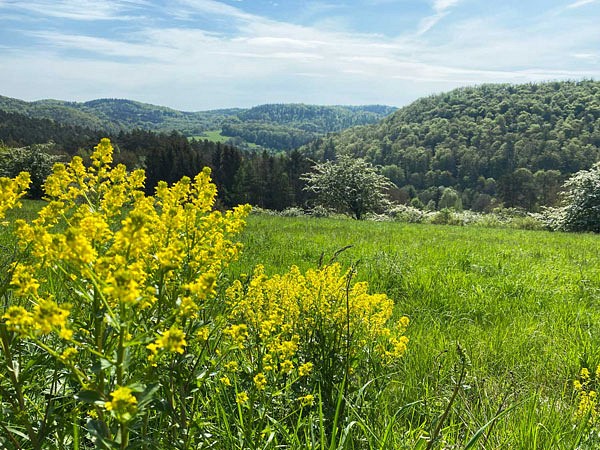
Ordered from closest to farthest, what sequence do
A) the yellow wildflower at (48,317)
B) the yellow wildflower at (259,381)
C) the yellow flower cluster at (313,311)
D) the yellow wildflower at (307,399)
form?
the yellow wildflower at (48,317), the yellow wildflower at (259,381), the yellow wildflower at (307,399), the yellow flower cluster at (313,311)

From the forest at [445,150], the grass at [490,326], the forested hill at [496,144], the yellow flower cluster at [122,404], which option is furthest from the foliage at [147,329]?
the forested hill at [496,144]

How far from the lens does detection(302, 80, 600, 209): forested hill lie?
102625 millimetres

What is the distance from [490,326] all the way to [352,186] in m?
33.6

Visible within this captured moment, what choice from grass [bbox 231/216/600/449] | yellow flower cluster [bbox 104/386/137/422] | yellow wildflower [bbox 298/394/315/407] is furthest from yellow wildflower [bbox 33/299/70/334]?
grass [bbox 231/216/600/449]

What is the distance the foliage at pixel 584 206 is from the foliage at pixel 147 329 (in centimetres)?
3100

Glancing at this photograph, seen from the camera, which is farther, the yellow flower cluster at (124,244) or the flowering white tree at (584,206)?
the flowering white tree at (584,206)

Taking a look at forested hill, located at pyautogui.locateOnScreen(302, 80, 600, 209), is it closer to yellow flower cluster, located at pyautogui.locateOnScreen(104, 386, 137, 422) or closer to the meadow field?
the meadow field

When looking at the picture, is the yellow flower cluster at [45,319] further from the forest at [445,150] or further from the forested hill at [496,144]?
the forested hill at [496,144]

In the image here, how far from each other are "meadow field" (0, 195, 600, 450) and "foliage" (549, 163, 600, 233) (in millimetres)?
22035

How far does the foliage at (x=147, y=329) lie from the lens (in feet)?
4.51

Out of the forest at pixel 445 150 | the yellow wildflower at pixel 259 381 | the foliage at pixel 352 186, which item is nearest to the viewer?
the yellow wildflower at pixel 259 381

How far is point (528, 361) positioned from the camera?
13.1ft

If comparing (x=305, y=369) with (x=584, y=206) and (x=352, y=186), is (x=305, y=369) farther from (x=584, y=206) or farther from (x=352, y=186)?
(x=352, y=186)

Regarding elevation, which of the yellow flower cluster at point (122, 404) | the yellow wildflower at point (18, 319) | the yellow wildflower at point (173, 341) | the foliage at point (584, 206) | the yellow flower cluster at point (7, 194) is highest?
the yellow flower cluster at point (7, 194)
